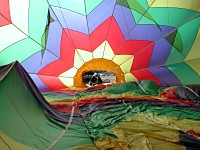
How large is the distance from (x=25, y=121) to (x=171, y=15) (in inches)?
89.9

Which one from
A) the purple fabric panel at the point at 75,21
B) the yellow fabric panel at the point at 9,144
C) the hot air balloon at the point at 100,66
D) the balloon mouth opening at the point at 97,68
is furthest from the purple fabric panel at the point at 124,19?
the yellow fabric panel at the point at 9,144

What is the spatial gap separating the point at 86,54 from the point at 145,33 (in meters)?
1.13

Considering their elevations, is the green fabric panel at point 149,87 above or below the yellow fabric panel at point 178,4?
below

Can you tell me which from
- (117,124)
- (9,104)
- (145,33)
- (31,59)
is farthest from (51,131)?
(145,33)

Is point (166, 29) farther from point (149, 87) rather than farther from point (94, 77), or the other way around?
point (94, 77)

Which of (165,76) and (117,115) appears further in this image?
(165,76)

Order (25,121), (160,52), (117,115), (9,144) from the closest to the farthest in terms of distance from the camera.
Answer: (9,144) → (25,121) → (117,115) → (160,52)

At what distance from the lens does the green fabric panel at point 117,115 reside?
4.84ft

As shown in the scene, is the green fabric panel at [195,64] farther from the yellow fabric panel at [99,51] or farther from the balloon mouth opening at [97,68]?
the yellow fabric panel at [99,51]

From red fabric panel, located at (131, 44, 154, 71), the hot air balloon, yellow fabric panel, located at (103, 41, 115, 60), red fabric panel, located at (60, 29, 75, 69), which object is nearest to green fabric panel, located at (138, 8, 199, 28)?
the hot air balloon

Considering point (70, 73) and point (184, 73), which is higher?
point (70, 73)

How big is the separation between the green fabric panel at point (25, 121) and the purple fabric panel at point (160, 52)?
6.61 ft

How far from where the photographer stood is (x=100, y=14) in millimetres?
3461

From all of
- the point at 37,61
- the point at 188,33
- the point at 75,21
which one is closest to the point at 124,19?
the point at 75,21
